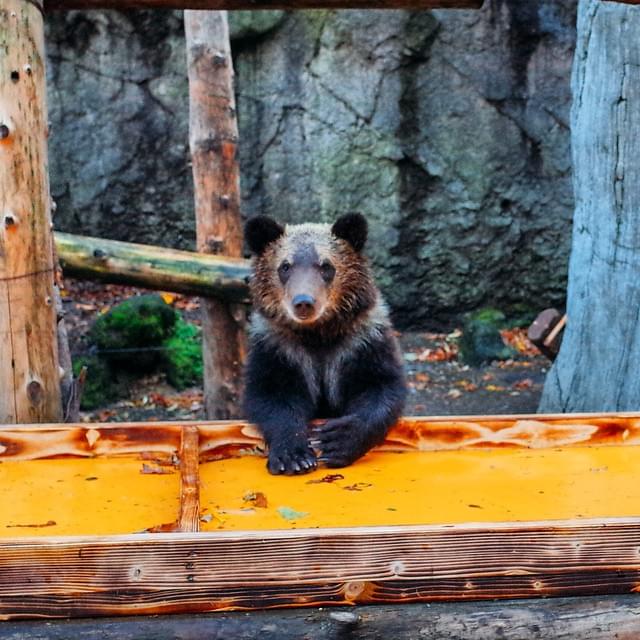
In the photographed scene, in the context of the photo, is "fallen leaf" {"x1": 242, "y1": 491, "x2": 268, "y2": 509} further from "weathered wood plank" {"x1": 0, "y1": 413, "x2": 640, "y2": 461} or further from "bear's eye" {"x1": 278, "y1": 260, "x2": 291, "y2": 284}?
"bear's eye" {"x1": 278, "y1": 260, "x2": 291, "y2": 284}

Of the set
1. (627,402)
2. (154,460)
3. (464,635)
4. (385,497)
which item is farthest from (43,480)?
(627,402)

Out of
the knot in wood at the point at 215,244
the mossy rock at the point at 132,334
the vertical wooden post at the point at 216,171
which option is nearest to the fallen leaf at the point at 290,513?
the vertical wooden post at the point at 216,171

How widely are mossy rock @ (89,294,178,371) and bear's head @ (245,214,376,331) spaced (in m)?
3.91

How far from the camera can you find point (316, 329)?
15.2ft

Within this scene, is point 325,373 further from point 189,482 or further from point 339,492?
point 189,482

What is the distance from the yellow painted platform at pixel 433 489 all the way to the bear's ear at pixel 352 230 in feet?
3.50

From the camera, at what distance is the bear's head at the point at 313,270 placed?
454 cm

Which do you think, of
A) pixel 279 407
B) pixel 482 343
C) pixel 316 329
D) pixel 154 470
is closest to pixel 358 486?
pixel 279 407

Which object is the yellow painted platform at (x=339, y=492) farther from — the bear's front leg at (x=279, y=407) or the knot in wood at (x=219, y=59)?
the knot in wood at (x=219, y=59)

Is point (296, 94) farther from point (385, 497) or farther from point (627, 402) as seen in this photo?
point (385, 497)

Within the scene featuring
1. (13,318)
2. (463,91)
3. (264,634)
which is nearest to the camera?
(264,634)

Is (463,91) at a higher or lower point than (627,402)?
higher

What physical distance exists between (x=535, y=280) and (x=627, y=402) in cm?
494

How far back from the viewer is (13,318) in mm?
4348
